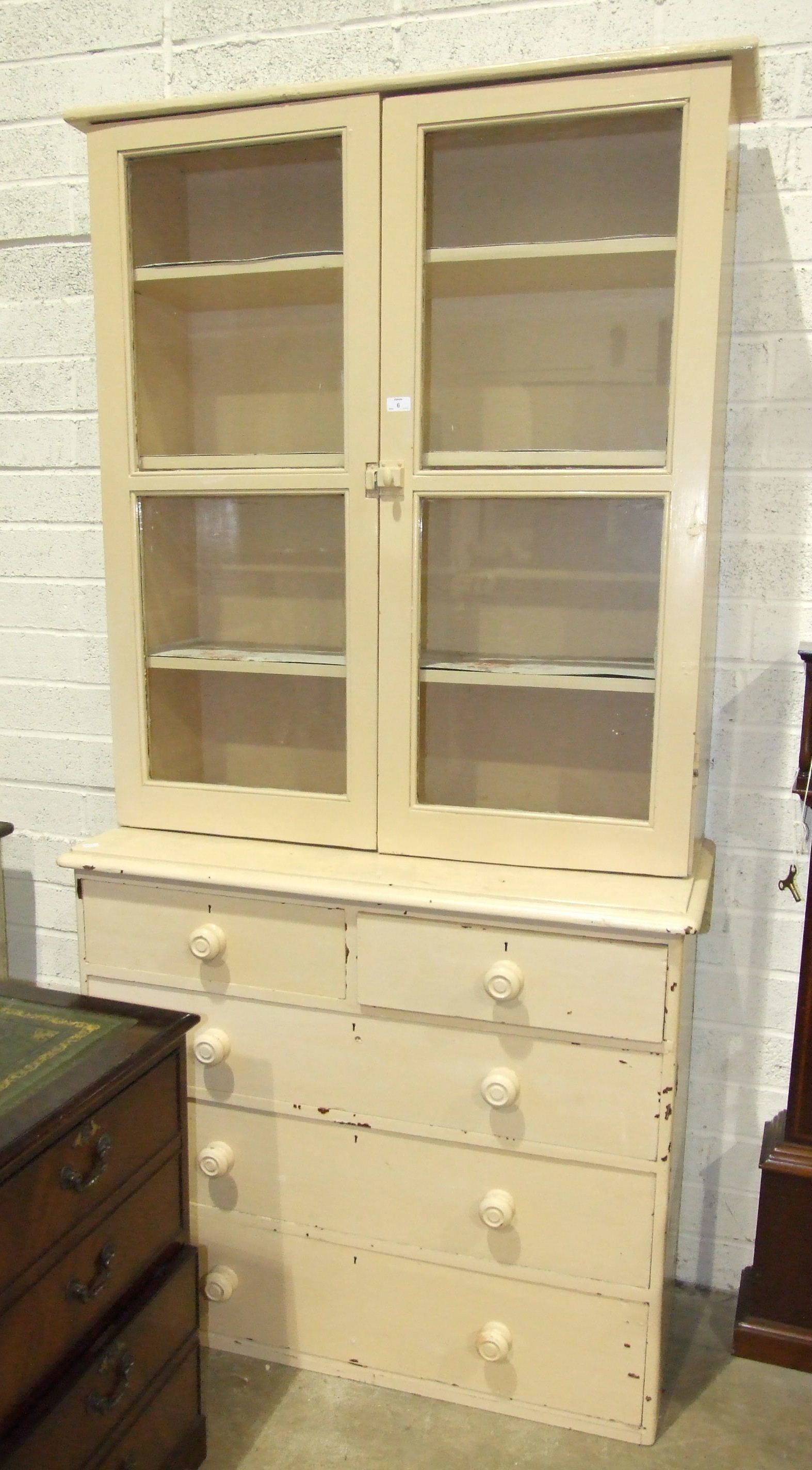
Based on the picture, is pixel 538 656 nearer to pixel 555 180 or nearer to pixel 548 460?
pixel 548 460

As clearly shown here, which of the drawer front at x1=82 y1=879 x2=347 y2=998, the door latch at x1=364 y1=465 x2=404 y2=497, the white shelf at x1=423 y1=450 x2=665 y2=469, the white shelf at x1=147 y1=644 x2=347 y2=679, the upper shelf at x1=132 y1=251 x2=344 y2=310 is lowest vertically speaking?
A: the drawer front at x1=82 y1=879 x2=347 y2=998

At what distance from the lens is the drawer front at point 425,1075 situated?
59.4 inches

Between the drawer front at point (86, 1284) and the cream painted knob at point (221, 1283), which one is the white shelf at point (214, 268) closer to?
the drawer front at point (86, 1284)

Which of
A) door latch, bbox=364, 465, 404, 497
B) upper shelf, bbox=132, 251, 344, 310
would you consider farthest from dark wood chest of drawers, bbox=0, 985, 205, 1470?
upper shelf, bbox=132, 251, 344, 310

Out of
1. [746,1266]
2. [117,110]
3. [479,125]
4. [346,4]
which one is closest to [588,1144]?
[746,1266]

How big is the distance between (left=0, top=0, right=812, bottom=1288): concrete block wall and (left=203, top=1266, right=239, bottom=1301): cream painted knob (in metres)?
0.79

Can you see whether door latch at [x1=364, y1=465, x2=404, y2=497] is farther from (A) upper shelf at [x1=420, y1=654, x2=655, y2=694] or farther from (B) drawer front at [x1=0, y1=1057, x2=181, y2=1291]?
(B) drawer front at [x1=0, y1=1057, x2=181, y2=1291]

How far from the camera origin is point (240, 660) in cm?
178

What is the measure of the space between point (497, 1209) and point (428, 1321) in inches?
10.8

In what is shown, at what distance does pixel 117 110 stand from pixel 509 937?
138 cm

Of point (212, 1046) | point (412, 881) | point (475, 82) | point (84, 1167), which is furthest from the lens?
point (212, 1046)

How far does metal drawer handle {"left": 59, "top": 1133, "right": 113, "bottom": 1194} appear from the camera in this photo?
1175 mm

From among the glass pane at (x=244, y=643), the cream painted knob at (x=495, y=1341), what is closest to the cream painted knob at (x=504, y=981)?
the glass pane at (x=244, y=643)

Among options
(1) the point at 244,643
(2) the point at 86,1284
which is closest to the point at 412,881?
(1) the point at 244,643
